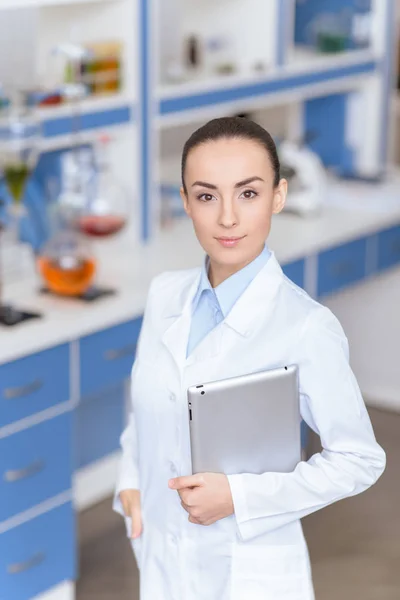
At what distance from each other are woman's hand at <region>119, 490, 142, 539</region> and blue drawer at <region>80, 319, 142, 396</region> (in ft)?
3.39

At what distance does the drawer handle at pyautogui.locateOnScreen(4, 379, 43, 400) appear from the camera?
2.34 m

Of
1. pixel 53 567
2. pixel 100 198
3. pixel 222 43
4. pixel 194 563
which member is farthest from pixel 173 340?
pixel 222 43

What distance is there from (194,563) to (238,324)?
315mm

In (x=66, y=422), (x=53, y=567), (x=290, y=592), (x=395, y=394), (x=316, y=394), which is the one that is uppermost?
(x=316, y=394)

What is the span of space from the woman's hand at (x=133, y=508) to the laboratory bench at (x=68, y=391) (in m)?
0.86

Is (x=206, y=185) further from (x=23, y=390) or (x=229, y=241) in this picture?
(x=23, y=390)

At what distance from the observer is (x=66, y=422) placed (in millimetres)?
2502

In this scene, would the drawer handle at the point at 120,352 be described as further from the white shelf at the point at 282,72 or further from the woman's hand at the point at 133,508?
the woman's hand at the point at 133,508

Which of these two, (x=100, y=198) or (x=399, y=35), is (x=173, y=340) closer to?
(x=100, y=198)

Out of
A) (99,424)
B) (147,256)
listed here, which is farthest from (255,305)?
(99,424)

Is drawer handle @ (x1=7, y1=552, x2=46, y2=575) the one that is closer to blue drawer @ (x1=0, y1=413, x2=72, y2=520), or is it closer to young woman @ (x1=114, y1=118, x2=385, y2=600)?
blue drawer @ (x1=0, y1=413, x2=72, y2=520)

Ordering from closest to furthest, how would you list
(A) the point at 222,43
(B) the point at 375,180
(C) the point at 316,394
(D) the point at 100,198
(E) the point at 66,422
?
(C) the point at 316,394, (E) the point at 66,422, (D) the point at 100,198, (A) the point at 222,43, (B) the point at 375,180

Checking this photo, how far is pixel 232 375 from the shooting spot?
4.29ft

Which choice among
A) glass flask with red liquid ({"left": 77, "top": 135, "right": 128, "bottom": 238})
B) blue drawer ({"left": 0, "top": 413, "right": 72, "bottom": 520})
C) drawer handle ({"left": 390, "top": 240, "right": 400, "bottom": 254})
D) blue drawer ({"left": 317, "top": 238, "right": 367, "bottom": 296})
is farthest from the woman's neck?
drawer handle ({"left": 390, "top": 240, "right": 400, "bottom": 254})
